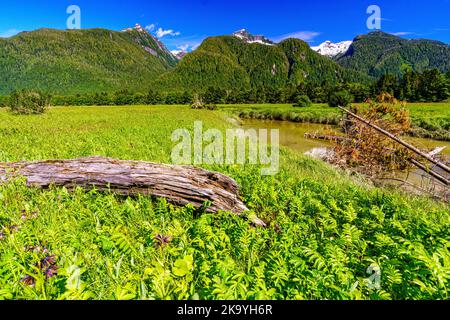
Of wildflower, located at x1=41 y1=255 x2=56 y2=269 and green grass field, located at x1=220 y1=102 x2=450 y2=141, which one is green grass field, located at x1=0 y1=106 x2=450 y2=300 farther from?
green grass field, located at x1=220 y1=102 x2=450 y2=141

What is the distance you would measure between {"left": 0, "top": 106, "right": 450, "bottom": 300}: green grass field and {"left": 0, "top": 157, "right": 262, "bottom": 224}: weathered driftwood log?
0.86 feet

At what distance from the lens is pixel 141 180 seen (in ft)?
17.2

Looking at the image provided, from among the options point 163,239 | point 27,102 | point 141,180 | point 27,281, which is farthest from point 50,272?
point 27,102

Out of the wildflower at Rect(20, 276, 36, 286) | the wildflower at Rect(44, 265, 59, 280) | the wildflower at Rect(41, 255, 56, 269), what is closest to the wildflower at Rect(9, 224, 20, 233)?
the wildflower at Rect(41, 255, 56, 269)

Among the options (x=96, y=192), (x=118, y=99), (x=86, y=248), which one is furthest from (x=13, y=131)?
(x=118, y=99)

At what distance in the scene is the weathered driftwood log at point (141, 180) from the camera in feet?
16.4

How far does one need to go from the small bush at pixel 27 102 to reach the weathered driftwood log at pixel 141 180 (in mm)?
35280

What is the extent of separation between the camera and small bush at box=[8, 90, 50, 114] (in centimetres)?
3322

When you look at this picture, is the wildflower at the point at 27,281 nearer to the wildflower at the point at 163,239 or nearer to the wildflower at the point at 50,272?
the wildflower at the point at 50,272

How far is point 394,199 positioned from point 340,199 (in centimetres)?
131

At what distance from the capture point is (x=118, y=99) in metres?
102

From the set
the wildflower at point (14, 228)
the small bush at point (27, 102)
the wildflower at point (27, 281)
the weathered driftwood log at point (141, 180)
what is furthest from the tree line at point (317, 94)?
the wildflower at point (27, 281)

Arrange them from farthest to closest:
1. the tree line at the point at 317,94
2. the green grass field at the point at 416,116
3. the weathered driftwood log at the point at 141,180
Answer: the tree line at the point at 317,94
the green grass field at the point at 416,116
the weathered driftwood log at the point at 141,180
